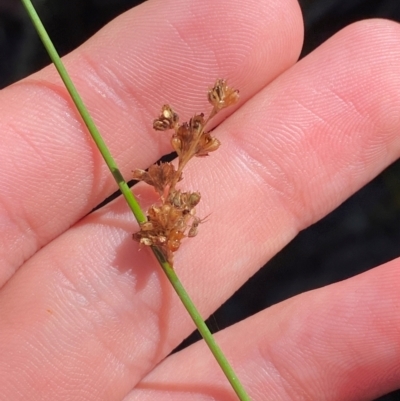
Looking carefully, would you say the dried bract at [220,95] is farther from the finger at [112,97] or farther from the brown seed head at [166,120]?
the finger at [112,97]

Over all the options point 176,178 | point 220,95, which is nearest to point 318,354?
point 176,178

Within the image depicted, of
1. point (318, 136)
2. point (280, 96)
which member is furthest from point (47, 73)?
point (318, 136)

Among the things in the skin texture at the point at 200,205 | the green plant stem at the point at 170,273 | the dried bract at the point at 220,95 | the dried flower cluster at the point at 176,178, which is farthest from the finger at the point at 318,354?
the dried bract at the point at 220,95

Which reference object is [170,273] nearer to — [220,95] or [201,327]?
[201,327]

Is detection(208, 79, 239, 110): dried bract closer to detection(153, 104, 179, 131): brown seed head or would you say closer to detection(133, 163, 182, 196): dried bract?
detection(153, 104, 179, 131): brown seed head

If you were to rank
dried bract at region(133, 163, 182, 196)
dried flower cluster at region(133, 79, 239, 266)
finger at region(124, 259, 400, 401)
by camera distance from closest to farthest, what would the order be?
dried flower cluster at region(133, 79, 239, 266)
dried bract at region(133, 163, 182, 196)
finger at region(124, 259, 400, 401)

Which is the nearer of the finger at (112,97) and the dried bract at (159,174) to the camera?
the dried bract at (159,174)

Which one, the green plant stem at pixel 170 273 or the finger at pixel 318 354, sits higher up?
the green plant stem at pixel 170 273

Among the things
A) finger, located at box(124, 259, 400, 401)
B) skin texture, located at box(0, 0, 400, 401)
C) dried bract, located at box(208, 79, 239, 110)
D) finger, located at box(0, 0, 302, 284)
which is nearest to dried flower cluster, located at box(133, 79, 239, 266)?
dried bract, located at box(208, 79, 239, 110)
